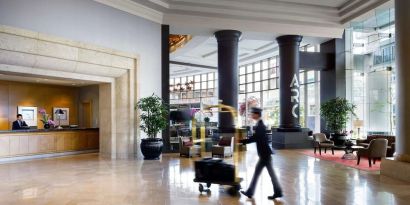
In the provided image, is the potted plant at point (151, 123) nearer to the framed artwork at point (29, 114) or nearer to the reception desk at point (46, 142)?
the reception desk at point (46, 142)

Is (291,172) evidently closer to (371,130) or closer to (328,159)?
(328,159)

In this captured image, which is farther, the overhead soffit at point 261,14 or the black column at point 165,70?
the black column at point 165,70

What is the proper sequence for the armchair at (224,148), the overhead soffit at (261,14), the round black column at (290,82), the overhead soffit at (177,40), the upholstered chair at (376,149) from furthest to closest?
the overhead soffit at (177,40), the round black column at (290,82), the overhead soffit at (261,14), the armchair at (224,148), the upholstered chair at (376,149)

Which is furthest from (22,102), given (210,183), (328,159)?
(328,159)

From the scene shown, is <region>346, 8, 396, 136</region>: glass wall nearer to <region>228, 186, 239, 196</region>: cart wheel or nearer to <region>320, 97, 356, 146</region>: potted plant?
<region>320, 97, 356, 146</region>: potted plant

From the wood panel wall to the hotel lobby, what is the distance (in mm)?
55

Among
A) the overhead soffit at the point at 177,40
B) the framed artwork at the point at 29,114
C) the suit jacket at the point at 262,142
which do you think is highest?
the overhead soffit at the point at 177,40

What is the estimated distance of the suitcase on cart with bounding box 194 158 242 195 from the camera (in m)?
5.71

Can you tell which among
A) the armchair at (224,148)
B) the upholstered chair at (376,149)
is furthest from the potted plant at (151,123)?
the upholstered chair at (376,149)

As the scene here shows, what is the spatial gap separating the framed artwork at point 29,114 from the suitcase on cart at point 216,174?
1058 cm

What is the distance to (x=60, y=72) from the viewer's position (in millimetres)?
9180

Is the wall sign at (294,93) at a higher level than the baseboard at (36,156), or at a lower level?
higher

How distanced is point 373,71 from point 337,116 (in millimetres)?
2479

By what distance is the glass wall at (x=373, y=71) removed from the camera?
1203 cm
